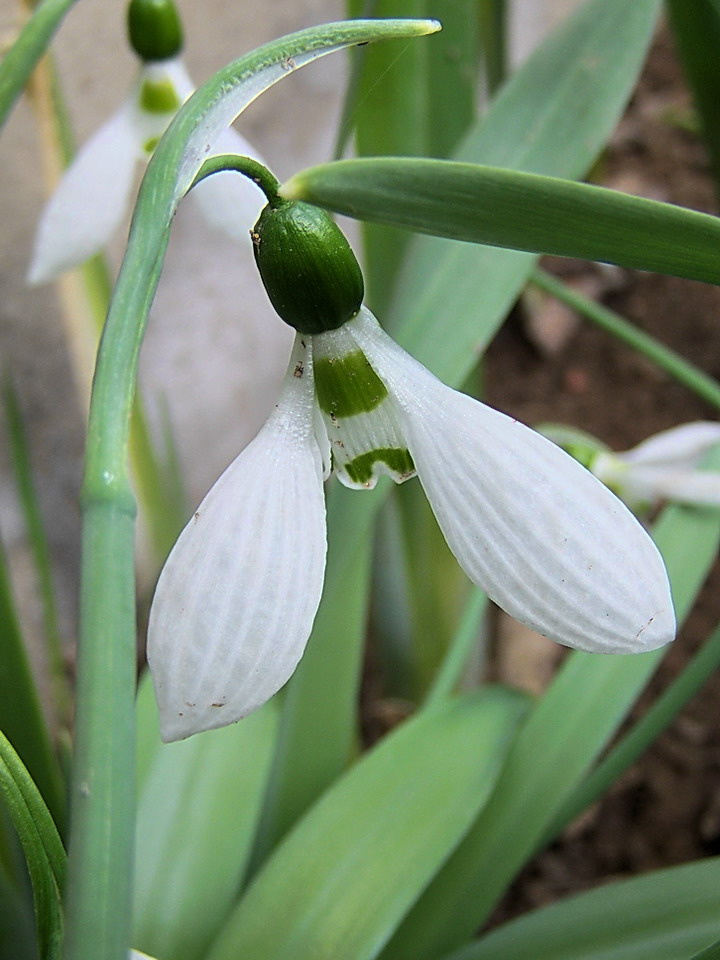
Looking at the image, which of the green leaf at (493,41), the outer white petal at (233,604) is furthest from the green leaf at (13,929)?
the green leaf at (493,41)

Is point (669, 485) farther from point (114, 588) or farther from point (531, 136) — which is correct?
point (114, 588)

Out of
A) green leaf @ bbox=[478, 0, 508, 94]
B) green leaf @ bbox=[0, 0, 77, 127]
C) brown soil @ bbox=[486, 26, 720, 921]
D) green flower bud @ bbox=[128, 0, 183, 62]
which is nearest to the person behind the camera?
green leaf @ bbox=[0, 0, 77, 127]

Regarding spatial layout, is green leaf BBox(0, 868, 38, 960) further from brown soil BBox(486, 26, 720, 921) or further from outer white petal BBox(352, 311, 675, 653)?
brown soil BBox(486, 26, 720, 921)

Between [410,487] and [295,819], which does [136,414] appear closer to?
[410,487]

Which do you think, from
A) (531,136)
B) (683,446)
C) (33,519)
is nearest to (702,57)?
(531,136)

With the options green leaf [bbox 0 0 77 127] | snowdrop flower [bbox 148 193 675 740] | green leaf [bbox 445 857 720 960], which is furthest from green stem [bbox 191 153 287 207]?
green leaf [bbox 445 857 720 960]
